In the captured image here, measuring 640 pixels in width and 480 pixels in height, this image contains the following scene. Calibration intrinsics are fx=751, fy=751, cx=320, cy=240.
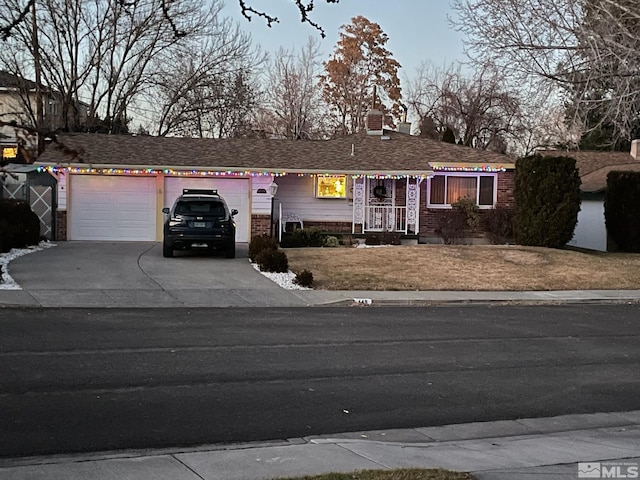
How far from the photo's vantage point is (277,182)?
2794 cm

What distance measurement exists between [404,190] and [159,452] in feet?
74.1

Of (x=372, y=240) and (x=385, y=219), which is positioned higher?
(x=385, y=219)

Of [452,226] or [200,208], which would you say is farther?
[452,226]

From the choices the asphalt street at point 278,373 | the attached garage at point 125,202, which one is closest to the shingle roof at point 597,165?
the attached garage at point 125,202

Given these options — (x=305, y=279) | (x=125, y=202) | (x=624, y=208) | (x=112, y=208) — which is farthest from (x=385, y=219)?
(x=305, y=279)

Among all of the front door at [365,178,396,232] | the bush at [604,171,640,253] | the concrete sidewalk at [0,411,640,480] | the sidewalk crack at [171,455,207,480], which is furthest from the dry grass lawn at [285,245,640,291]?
the sidewalk crack at [171,455,207,480]

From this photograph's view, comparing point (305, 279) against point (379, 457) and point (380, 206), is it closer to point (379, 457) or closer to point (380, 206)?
point (380, 206)

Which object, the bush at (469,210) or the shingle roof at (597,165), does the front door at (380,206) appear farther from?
the shingle roof at (597,165)

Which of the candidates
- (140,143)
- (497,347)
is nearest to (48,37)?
(140,143)

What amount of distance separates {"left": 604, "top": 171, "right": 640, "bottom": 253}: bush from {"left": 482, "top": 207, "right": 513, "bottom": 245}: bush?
3943mm

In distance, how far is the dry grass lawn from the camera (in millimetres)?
18656

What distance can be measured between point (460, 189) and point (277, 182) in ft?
22.4

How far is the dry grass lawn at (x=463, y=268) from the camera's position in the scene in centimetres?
1866

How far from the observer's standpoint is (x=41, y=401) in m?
7.46
